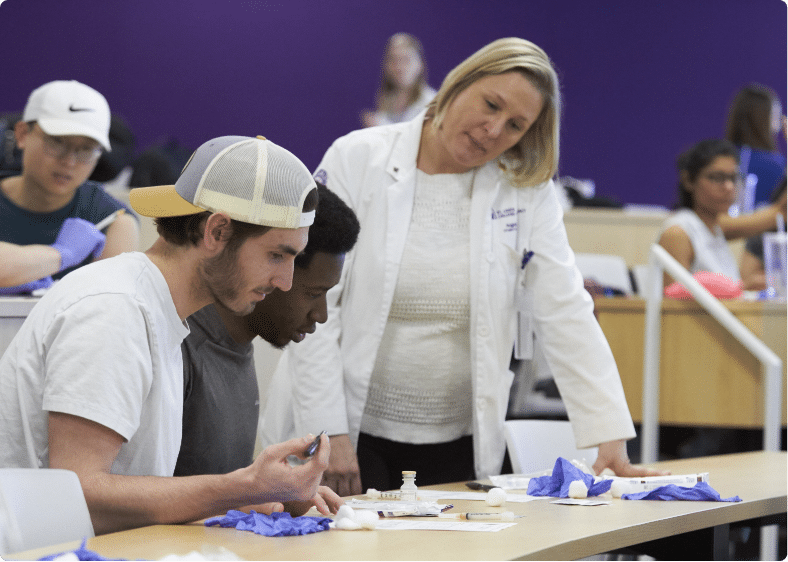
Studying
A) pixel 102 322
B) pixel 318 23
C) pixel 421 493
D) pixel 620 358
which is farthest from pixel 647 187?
pixel 102 322

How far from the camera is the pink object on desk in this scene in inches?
126

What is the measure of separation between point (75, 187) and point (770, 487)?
1.76 meters

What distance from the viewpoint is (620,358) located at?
3293mm

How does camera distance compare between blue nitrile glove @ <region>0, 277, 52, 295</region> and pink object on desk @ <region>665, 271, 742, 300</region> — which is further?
pink object on desk @ <region>665, 271, 742, 300</region>

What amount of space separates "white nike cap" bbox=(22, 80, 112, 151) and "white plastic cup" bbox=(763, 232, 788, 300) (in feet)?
7.84

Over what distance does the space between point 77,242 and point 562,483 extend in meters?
1.26

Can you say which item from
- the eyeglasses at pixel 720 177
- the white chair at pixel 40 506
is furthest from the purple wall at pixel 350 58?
the white chair at pixel 40 506

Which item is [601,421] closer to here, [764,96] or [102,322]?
[102,322]

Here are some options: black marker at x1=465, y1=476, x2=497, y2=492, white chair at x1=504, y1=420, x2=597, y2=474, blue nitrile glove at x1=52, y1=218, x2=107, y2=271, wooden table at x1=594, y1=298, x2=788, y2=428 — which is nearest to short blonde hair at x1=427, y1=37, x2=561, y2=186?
white chair at x1=504, y1=420, x2=597, y2=474

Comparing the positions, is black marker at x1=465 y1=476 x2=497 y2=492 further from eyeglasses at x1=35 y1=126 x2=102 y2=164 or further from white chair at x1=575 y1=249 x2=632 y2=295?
white chair at x1=575 y1=249 x2=632 y2=295

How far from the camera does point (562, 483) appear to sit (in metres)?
1.59

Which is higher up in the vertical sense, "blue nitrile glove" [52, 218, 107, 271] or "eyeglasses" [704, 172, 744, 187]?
"eyeglasses" [704, 172, 744, 187]

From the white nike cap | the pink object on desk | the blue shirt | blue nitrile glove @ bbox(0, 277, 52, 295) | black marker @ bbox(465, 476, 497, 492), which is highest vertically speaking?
the white nike cap

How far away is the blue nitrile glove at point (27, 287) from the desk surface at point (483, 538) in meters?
1.12
